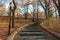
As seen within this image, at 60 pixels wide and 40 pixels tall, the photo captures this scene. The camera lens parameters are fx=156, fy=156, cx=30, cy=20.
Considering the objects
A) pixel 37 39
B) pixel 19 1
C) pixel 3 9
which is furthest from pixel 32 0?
pixel 37 39

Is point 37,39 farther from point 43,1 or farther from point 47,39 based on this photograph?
point 43,1

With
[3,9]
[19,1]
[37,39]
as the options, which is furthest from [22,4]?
[37,39]

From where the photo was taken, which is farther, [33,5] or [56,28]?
[33,5]

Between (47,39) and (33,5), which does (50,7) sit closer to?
(33,5)

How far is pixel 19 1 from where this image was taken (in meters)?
41.8

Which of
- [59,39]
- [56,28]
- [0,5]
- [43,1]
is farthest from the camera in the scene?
[0,5]

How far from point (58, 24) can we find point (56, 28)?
38 centimetres

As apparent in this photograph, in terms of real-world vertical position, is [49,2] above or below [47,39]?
above

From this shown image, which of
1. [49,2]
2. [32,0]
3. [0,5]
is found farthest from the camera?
[0,5]

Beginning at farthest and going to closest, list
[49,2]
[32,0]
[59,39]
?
1. [32,0]
2. [49,2]
3. [59,39]

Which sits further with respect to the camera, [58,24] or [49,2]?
[49,2]

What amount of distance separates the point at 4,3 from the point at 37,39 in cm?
3722

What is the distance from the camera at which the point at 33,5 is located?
133 ft

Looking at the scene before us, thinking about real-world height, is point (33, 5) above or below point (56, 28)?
above
